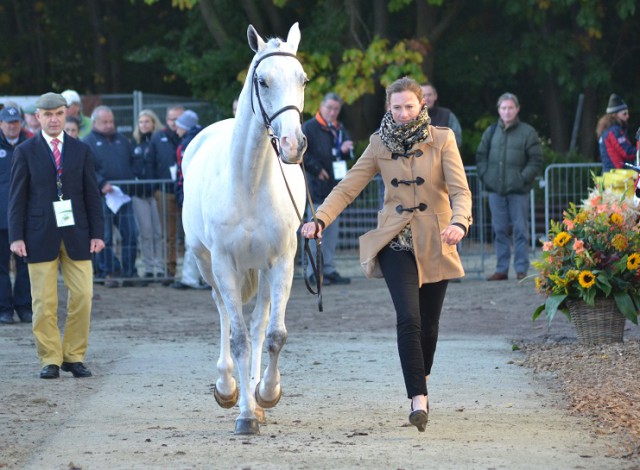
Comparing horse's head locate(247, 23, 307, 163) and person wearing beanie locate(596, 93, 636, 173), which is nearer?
horse's head locate(247, 23, 307, 163)

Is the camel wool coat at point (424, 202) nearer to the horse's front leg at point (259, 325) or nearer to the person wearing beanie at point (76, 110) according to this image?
the horse's front leg at point (259, 325)

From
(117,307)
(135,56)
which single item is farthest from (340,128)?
(135,56)

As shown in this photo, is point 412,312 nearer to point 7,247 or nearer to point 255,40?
point 255,40

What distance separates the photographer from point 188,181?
916 cm

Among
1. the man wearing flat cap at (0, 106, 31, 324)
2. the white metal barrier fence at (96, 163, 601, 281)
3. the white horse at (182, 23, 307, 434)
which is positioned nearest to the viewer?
the white horse at (182, 23, 307, 434)

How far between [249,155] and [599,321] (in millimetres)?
3754

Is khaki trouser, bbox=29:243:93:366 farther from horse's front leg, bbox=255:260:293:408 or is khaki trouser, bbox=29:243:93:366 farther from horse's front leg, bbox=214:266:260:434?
horse's front leg, bbox=255:260:293:408

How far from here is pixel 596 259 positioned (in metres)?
10.4

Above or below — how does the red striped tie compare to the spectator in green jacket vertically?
above

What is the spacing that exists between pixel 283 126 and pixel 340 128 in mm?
9431

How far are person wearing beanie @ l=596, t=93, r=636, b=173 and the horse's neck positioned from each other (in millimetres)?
7680

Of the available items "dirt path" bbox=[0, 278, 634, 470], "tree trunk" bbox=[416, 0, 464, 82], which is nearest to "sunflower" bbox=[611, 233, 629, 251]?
"dirt path" bbox=[0, 278, 634, 470]

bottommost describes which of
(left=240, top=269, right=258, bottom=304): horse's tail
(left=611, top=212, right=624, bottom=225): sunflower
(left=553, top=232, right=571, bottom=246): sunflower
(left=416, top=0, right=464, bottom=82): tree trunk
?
(left=240, top=269, right=258, bottom=304): horse's tail

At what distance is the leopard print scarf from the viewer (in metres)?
7.58
